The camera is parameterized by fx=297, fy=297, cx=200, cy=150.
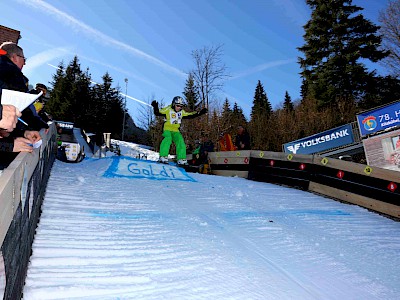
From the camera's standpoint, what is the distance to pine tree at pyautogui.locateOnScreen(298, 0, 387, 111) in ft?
79.0

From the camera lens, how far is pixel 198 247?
2.94 metres

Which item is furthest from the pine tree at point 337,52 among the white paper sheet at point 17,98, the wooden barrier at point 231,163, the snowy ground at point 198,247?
the white paper sheet at point 17,98

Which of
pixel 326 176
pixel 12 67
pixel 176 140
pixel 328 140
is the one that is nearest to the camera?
pixel 12 67

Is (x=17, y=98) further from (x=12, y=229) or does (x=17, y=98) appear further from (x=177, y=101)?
(x=177, y=101)

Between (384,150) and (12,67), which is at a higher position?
(384,150)

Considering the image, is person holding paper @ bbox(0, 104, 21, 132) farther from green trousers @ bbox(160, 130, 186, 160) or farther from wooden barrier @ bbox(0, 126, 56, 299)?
green trousers @ bbox(160, 130, 186, 160)

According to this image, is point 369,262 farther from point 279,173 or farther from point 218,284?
point 279,173

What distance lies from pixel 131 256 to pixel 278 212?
8.99 ft

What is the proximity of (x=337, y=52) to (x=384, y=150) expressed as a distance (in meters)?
17.1

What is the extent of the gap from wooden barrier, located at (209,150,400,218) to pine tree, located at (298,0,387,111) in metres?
18.8

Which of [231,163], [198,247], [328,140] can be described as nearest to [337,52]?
[328,140]

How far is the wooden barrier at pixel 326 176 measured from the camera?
16.9ft

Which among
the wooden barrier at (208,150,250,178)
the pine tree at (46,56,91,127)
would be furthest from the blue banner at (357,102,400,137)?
the pine tree at (46,56,91,127)

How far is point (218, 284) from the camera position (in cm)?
232
